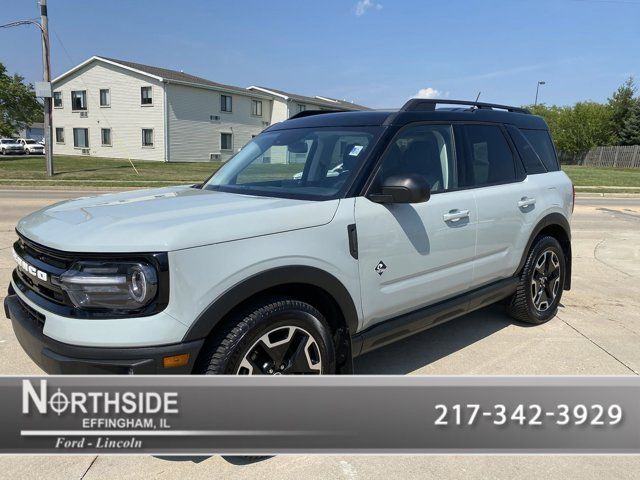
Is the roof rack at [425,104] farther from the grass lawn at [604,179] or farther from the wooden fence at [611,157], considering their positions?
the wooden fence at [611,157]

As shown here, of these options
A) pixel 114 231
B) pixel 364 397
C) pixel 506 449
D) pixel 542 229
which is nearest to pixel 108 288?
pixel 114 231

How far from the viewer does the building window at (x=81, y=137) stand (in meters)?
42.4

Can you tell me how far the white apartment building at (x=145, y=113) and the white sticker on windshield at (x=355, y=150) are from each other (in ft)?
122

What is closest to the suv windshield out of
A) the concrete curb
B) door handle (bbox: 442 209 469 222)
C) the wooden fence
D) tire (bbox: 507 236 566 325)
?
door handle (bbox: 442 209 469 222)

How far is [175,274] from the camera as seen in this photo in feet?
7.61

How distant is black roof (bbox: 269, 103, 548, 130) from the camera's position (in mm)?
3529

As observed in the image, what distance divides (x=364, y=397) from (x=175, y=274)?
3.53 ft

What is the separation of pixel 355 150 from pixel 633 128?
5313 cm

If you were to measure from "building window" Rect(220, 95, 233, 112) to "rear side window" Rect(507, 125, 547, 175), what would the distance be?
40486 mm

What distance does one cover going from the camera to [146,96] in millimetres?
38844

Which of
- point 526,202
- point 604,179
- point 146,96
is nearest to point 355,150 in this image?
point 526,202

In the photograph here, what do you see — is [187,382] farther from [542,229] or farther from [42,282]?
[542,229]

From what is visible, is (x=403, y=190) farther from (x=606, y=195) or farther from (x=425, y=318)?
(x=606, y=195)

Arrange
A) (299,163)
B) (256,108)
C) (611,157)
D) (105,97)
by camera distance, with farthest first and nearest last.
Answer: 1. (256,108)
2. (611,157)
3. (105,97)
4. (299,163)
